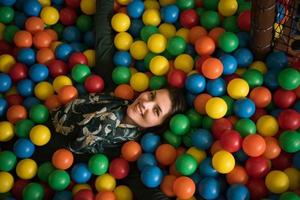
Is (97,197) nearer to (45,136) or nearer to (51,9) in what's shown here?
(45,136)

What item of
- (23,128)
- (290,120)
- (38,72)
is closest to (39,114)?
(23,128)

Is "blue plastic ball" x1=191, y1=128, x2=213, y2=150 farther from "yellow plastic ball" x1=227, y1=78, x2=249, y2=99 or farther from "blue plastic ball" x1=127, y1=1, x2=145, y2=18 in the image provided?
"blue plastic ball" x1=127, y1=1, x2=145, y2=18

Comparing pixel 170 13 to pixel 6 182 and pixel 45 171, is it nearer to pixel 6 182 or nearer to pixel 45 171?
pixel 45 171

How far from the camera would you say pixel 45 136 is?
5.28ft

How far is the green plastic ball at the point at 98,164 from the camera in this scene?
155 centimetres

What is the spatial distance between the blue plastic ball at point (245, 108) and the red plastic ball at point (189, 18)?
450mm

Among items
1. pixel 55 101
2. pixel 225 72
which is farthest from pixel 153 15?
pixel 55 101

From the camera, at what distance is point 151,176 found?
1.46 m

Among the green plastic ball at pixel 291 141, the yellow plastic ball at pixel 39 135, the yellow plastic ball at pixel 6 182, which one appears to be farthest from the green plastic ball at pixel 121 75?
the green plastic ball at pixel 291 141

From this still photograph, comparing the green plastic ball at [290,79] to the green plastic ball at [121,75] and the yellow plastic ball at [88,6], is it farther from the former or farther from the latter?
the yellow plastic ball at [88,6]

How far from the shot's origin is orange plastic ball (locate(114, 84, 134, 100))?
1.72 m

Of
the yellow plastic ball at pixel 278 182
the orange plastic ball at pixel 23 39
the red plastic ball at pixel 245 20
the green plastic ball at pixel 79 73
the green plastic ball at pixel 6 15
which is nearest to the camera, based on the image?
the yellow plastic ball at pixel 278 182

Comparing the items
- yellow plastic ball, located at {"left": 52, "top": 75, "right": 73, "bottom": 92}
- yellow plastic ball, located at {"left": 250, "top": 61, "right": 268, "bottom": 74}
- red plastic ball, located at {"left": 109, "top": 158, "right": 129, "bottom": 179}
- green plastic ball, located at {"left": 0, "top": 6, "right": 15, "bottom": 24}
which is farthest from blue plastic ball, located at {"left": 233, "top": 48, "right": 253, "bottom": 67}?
green plastic ball, located at {"left": 0, "top": 6, "right": 15, "bottom": 24}

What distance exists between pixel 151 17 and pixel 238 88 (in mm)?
537
